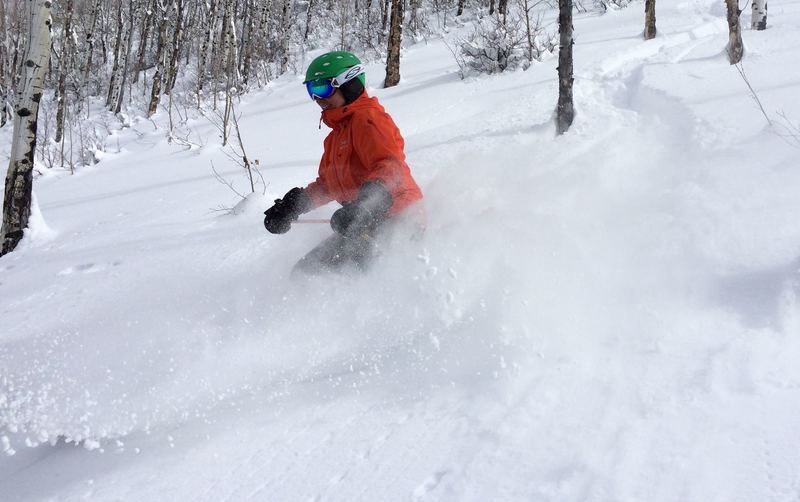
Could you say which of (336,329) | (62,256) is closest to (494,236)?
(336,329)

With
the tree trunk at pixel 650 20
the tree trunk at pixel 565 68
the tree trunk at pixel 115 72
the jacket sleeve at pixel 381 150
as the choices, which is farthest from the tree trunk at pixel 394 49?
the tree trunk at pixel 115 72

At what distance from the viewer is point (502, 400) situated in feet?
6.77

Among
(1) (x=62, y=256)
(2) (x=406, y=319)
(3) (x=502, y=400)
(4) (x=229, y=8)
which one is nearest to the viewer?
(3) (x=502, y=400)

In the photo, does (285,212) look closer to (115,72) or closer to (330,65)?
(330,65)

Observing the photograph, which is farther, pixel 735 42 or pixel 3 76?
pixel 3 76

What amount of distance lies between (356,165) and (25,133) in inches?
147

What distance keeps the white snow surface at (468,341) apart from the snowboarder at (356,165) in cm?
16

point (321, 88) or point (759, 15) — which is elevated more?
point (759, 15)

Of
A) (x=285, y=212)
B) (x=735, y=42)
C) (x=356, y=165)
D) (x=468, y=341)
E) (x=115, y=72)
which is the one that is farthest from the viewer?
(x=115, y=72)

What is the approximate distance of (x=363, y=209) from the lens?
253 centimetres

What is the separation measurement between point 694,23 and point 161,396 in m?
11.0

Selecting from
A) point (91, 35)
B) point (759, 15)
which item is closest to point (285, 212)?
point (759, 15)

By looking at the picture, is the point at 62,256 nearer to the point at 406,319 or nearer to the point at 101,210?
the point at 101,210

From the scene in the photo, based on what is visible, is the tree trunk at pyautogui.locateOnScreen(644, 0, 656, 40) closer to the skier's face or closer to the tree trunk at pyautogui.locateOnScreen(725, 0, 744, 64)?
the tree trunk at pyautogui.locateOnScreen(725, 0, 744, 64)
